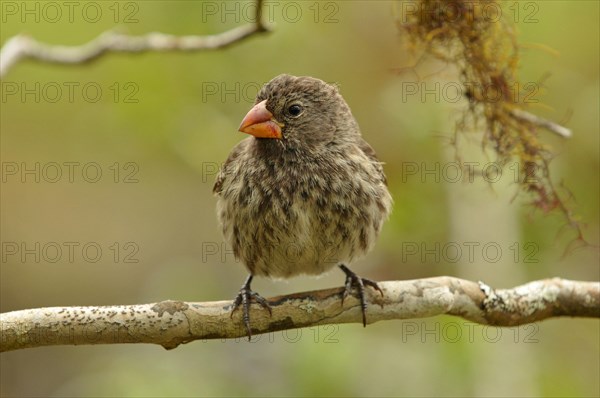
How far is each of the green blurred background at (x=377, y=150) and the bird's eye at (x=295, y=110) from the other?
44 cm

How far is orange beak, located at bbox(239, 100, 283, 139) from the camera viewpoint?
4.14 m

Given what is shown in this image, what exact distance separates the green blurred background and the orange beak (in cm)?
49

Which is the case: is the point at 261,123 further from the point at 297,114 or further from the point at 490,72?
the point at 490,72

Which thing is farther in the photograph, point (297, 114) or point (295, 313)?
point (297, 114)

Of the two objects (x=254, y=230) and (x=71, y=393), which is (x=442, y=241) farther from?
(x=71, y=393)

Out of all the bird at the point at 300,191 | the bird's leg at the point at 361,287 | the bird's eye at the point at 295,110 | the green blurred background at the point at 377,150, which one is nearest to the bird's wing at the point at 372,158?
the bird at the point at 300,191

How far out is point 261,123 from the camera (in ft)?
13.8

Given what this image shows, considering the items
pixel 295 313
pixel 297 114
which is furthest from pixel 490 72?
pixel 295 313

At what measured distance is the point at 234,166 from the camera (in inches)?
177

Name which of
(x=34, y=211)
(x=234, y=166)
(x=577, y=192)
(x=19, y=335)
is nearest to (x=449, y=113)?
(x=577, y=192)

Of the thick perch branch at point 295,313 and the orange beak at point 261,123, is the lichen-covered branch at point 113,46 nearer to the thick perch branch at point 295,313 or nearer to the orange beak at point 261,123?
the orange beak at point 261,123

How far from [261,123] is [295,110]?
23cm

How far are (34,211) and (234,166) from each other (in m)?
3.34

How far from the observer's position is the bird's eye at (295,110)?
4.32 metres
